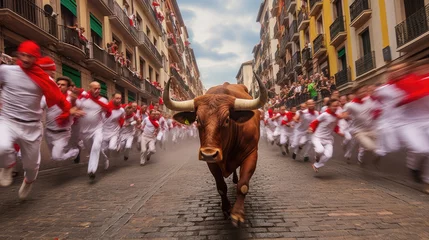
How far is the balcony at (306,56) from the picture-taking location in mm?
26047

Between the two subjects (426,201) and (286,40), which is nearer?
(426,201)

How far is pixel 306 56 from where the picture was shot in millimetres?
26594

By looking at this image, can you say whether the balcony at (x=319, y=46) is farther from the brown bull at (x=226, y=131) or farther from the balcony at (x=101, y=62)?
the brown bull at (x=226, y=131)

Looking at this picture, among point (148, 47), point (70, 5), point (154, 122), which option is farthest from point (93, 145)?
point (148, 47)

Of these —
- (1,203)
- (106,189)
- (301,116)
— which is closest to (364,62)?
(301,116)

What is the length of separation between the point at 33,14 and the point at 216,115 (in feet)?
38.8

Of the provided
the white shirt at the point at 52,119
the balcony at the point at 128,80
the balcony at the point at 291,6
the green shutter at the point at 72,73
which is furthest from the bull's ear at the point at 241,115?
the balcony at the point at 291,6

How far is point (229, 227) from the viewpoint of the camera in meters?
3.44

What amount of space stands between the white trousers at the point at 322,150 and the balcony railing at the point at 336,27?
15017 mm

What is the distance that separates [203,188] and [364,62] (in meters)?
15.2

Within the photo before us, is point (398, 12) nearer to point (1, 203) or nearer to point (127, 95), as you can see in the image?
point (1, 203)

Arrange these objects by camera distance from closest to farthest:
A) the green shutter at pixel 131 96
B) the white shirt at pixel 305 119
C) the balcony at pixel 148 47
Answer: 1. the white shirt at pixel 305 119
2. the green shutter at pixel 131 96
3. the balcony at pixel 148 47

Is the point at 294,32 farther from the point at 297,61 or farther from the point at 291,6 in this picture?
the point at 297,61

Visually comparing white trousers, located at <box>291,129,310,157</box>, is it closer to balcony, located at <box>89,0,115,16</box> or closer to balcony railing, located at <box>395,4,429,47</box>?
balcony railing, located at <box>395,4,429,47</box>
